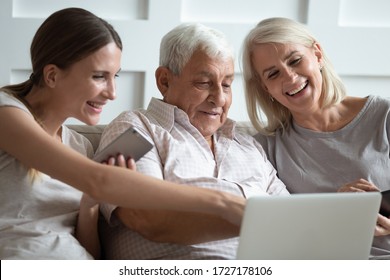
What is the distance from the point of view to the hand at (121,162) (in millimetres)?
1570

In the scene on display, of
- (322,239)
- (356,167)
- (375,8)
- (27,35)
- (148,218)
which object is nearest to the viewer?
(322,239)

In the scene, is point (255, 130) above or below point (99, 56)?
below

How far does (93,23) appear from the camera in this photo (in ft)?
5.71

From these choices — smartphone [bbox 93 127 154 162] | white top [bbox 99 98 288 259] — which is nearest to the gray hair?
white top [bbox 99 98 288 259]

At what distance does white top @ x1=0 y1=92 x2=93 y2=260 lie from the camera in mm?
1631

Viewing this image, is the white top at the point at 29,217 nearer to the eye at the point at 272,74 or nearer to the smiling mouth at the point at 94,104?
the smiling mouth at the point at 94,104

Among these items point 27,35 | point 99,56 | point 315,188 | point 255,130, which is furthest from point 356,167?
point 27,35

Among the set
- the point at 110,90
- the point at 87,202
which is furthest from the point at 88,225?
the point at 110,90

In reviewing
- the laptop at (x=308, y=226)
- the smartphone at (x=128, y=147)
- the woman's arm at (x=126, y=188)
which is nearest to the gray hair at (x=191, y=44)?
the smartphone at (x=128, y=147)

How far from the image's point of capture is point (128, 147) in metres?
1.57

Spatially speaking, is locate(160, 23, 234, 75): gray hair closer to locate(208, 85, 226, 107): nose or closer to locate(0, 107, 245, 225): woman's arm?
locate(208, 85, 226, 107): nose

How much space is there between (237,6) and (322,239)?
1.45 metres

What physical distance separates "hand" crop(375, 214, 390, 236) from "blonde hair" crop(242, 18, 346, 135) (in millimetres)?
459
